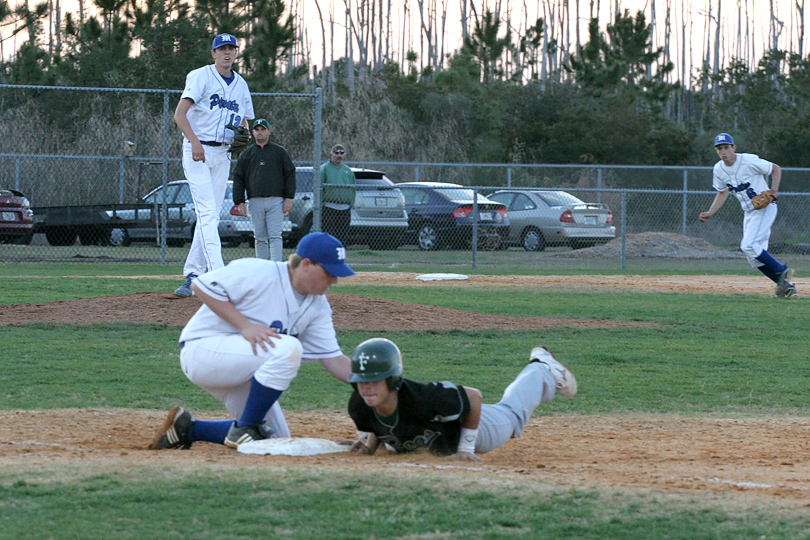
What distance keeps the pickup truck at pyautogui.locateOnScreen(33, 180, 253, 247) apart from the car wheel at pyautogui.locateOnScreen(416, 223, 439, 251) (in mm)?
3135

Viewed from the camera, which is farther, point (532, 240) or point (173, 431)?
point (532, 240)

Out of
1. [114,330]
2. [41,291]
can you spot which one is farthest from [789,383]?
[41,291]

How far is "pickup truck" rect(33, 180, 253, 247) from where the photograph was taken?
765 inches

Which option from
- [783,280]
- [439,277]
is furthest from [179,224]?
[783,280]

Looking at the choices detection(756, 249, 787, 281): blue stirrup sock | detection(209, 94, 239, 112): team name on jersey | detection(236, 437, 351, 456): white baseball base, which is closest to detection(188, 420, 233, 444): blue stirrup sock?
detection(236, 437, 351, 456): white baseball base

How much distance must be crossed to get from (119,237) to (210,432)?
15.9m

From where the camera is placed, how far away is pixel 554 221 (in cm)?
2088

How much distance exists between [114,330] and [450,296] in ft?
15.1

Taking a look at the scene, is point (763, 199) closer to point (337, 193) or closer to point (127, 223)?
point (337, 193)

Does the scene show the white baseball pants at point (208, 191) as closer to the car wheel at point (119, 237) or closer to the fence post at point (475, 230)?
the fence post at point (475, 230)

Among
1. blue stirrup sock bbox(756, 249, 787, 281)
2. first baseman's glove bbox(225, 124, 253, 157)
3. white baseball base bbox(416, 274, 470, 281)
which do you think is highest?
first baseman's glove bbox(225, 124, 253, 157)

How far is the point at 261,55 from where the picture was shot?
3762 cm

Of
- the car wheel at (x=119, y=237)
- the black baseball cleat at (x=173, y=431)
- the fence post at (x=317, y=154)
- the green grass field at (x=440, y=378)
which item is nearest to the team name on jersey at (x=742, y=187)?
the green grass field at (x=440, y=378)

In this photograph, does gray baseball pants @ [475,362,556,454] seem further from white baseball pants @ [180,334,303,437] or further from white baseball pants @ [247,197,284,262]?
white baseball pants @ [247,197,284,262]
